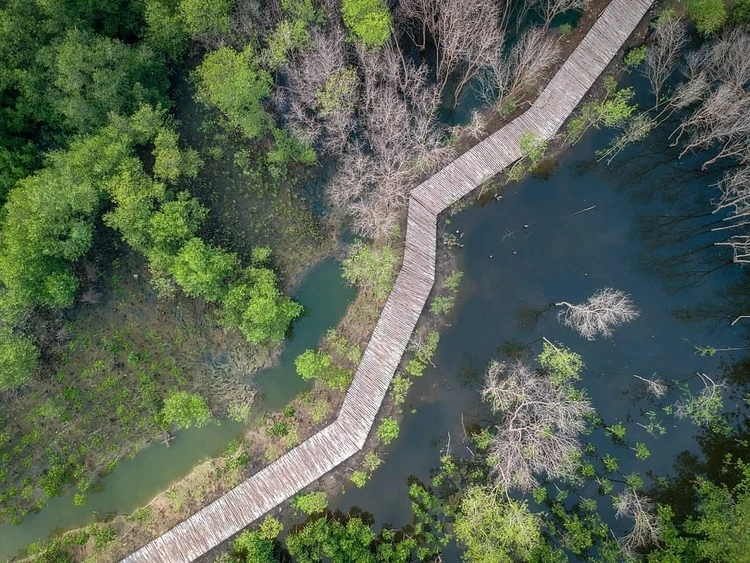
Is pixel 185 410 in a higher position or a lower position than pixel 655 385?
higher

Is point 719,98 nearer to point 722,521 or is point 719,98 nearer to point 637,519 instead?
point 722,521

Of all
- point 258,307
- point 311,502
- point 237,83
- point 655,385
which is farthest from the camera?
point 655,385

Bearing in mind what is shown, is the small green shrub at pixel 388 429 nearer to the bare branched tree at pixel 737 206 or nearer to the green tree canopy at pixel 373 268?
the green tree canopy at pixel 373 268

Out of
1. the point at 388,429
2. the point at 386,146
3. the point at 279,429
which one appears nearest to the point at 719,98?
the point at 386,146

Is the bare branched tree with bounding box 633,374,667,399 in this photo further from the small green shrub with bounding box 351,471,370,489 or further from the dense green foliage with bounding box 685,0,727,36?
the dense green foliage with bounding box 685,0,727,36

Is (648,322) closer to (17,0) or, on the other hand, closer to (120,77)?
(120,77)

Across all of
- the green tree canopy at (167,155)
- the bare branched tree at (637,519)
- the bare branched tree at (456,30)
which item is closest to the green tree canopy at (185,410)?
the green tree canopy at (167,155)

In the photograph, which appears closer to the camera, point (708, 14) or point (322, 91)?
point (322, 91)

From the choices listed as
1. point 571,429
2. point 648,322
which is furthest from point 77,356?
point 648,322
